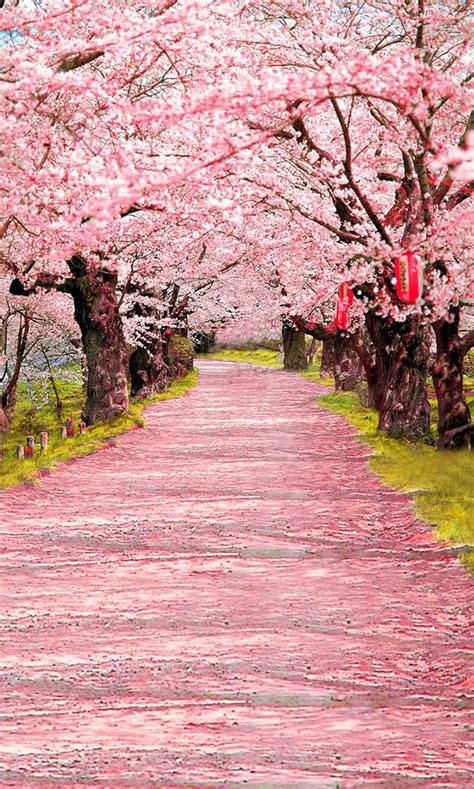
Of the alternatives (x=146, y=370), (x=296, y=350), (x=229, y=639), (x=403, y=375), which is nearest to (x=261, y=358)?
(x=296, y=350)

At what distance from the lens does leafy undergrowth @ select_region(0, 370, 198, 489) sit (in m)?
16.1

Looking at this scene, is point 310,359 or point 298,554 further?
point 310,359

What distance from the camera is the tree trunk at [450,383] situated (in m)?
18.7

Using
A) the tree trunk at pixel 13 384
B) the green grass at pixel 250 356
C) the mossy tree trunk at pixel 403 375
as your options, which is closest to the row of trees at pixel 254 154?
the mossy tree trunk at pixel 403 375

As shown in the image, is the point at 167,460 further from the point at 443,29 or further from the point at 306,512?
the point at 443,29

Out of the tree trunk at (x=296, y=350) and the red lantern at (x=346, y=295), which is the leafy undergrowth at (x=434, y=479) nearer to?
the red lantern at (x=346, y=295)

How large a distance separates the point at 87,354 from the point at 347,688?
18.1m

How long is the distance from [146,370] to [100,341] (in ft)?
38.7

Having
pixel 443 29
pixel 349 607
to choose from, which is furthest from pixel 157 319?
pixel 349 607

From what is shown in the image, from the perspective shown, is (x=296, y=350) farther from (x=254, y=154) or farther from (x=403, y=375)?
(x=254, y=154)

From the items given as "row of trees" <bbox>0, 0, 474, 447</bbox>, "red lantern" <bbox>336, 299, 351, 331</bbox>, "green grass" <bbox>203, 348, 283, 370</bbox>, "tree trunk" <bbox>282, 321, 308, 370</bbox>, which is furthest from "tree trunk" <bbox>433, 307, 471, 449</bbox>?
"green grass" <bbox>203, 348, 283, 370</bbox>

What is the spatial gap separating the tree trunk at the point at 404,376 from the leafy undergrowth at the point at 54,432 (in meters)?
5.58

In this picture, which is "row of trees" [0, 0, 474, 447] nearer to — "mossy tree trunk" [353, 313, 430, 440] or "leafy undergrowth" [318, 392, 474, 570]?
"mossy tree trunk" [353, 313, 430, 440]

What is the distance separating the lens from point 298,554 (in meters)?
10.4
